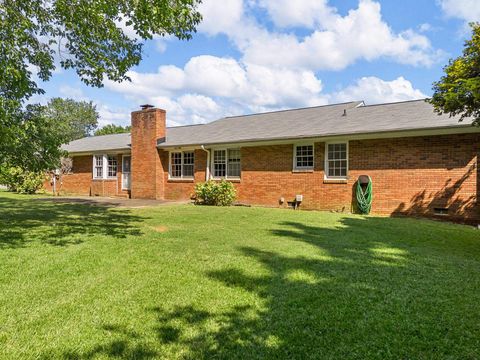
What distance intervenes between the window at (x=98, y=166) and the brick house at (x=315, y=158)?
0.20 feet

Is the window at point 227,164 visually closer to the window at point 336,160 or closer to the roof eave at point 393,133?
the roof eave at point 393,133

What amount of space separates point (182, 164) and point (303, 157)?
6.92 m

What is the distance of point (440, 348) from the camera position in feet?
9.92

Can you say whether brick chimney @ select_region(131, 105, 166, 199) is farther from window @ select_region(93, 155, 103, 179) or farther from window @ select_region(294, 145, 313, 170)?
window @ select_region(294, 145, 313, 170)

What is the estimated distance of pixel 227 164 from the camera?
17.1 metres

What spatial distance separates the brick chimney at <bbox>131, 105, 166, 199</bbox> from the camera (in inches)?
751

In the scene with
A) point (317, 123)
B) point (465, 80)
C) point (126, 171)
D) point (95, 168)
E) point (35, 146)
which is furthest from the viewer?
point (95, 168)

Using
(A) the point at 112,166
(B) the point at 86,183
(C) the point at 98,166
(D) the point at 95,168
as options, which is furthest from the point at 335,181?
(B) the point at 86,183

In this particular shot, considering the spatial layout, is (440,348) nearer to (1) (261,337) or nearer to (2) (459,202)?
(1) (261,337)

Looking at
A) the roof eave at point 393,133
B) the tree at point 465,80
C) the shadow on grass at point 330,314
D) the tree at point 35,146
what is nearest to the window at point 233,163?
the roof eave at point 393,133

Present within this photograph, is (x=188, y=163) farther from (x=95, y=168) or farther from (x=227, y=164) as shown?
(x=95, y=168)

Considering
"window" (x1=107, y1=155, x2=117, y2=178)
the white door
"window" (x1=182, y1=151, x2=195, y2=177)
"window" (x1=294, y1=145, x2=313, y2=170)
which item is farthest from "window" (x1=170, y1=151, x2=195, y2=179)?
"window" (x1=294, y1=145, x2=313, y2=170)

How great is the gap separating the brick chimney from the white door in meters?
1.31

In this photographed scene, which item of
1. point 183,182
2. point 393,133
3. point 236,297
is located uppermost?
point 393,133
